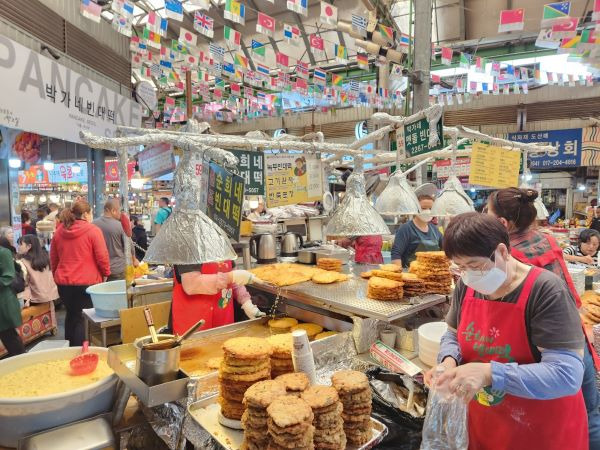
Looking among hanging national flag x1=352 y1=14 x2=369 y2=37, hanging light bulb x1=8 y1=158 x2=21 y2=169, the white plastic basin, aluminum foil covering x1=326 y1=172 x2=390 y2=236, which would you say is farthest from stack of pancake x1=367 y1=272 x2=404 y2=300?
hanging light bulb x1=8 y1=158 x2=21 y2=169

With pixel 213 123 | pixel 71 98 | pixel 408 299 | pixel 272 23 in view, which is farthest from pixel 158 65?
pixel 408 299

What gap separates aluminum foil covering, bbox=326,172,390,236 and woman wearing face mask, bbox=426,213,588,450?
3.59 feet

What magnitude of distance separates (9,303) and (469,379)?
197 inches

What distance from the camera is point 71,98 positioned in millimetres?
4941

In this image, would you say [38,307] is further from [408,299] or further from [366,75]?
[366,75]

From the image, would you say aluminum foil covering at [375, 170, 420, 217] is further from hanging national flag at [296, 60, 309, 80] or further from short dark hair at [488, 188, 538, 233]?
hanging national flag at [296, 60, 309, 80]

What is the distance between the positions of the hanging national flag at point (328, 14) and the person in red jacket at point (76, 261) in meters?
4.43

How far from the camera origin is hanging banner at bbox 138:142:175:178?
10.3 feet

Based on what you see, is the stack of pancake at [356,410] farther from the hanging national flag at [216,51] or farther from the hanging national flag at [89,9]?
the hanging national flag at [216,51]

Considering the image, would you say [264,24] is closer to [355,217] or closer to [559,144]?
[355,217]

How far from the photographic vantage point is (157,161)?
326 cm

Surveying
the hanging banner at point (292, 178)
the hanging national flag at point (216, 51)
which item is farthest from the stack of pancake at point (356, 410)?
the hanging national flag at point (216, 51)

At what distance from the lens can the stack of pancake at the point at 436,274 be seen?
265cm

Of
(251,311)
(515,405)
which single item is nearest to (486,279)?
(515,405)
